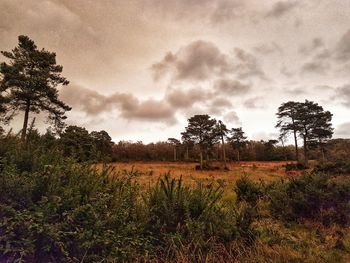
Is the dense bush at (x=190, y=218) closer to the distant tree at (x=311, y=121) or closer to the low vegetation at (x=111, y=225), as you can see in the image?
the low vegetation at (x=111, y=225)

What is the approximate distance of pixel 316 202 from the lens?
8062 millimetres

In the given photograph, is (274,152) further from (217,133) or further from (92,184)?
(92,184)

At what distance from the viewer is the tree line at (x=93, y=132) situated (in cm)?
1399

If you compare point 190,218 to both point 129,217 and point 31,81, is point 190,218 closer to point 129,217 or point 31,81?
point 129,217

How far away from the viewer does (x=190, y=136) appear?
55.5 metres

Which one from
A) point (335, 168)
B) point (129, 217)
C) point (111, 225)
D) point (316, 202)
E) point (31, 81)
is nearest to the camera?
point (111, 225)

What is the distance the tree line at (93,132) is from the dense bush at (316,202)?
4.95m

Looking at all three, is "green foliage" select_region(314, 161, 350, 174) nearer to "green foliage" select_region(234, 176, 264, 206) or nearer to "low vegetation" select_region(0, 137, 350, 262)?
"green foliage" select_region(234, 176, 264, 206)

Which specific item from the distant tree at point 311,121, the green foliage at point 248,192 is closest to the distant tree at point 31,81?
the green foliage at point 248,192

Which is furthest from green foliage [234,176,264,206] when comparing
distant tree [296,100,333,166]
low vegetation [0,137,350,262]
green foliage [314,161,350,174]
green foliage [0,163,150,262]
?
distant tree [296,100,333,166]

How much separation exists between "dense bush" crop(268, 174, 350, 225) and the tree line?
495 centimetres

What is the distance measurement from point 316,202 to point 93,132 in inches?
1832

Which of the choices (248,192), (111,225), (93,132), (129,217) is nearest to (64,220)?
(111,225)

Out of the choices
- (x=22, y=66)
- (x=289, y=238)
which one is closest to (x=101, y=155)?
(x=289, y=238)
